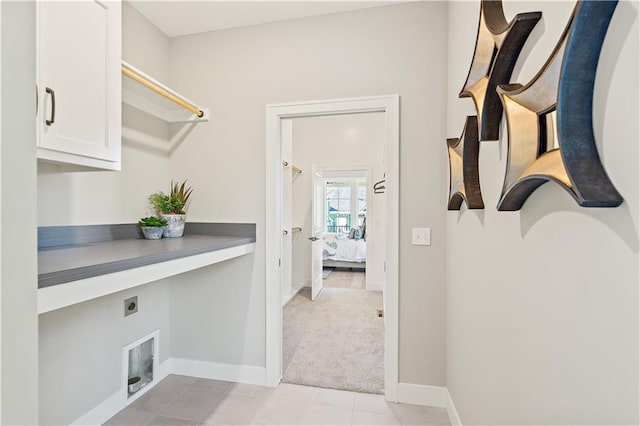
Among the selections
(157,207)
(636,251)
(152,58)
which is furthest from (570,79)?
(152,58)

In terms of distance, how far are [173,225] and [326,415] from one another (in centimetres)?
162

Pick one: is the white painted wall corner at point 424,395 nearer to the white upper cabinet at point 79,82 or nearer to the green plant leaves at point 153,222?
the green plant leaves at point 153,222

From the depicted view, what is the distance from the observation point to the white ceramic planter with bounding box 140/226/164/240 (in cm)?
205

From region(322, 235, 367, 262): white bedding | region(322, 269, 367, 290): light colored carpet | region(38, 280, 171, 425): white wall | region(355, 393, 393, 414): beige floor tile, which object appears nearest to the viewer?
region(38, 280, 171, 425): white wall

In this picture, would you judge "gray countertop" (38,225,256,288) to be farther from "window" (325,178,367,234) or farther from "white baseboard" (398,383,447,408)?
"window" (325,178,367,234)

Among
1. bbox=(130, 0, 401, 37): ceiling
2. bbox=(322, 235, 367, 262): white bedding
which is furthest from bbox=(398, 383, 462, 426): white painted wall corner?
bbox=(322, 235, 367, 262): white bedding

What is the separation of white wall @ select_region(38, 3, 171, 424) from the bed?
13.3 ft

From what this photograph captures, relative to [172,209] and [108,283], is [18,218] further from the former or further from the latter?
[172,209]

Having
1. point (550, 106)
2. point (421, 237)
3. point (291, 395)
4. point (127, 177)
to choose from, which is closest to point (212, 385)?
point (291, 395)

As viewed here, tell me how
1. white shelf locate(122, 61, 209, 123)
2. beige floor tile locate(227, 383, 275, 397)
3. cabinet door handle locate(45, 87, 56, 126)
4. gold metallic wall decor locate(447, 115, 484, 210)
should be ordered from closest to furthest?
1. cabinet door handle locate(45, 87, 56, 126)
2. gold metallic wall decor locate(447, 115, 484, 210)
3. white shelf locate(122, 61, 209, 123)
4. beige floor tile locate(227, 383, 275, 397)

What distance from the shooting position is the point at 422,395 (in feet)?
6.61

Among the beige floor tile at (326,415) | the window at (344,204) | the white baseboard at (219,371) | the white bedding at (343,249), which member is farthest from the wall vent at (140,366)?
the window at (344,204)

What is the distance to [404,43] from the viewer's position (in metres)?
2.04

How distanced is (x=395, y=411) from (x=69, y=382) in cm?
186
